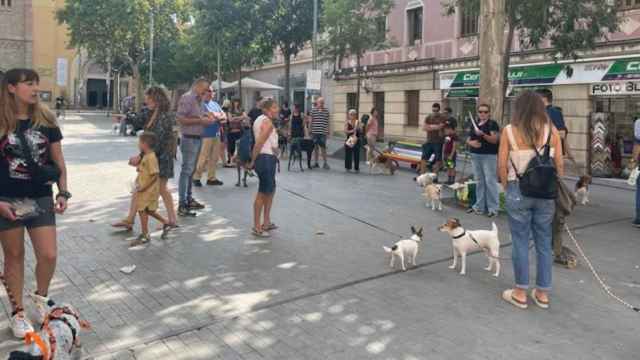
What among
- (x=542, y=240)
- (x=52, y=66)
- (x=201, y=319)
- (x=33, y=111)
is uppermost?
(x=52, y=66)

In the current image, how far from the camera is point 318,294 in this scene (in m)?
5.27

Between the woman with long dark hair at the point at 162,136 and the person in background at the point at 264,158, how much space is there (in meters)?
1.01

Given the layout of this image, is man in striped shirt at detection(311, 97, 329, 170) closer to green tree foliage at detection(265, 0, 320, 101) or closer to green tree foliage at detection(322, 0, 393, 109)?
green tree foliage at detection(322, 0, 393, 109)

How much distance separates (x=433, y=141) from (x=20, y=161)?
10.6 meters

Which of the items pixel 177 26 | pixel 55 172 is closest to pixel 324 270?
pixel 55 172

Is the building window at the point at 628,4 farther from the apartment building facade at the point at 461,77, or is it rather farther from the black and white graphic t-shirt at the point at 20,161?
the black and white graphic t-shirt at the point at 20,161

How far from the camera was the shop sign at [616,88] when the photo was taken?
1580cm

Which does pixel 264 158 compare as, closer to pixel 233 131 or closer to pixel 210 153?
pixel 210 153

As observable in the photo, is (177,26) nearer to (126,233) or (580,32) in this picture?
(580,32)

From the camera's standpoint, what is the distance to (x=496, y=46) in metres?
10.1

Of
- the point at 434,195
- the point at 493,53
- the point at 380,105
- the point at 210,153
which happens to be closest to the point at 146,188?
the point at 210,153

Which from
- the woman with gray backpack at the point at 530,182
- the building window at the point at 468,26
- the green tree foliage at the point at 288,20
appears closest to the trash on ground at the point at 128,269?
the woman with gray backpack at the point at 530,182

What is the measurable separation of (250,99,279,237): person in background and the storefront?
1116 cm

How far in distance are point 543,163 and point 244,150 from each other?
556 centimetres
